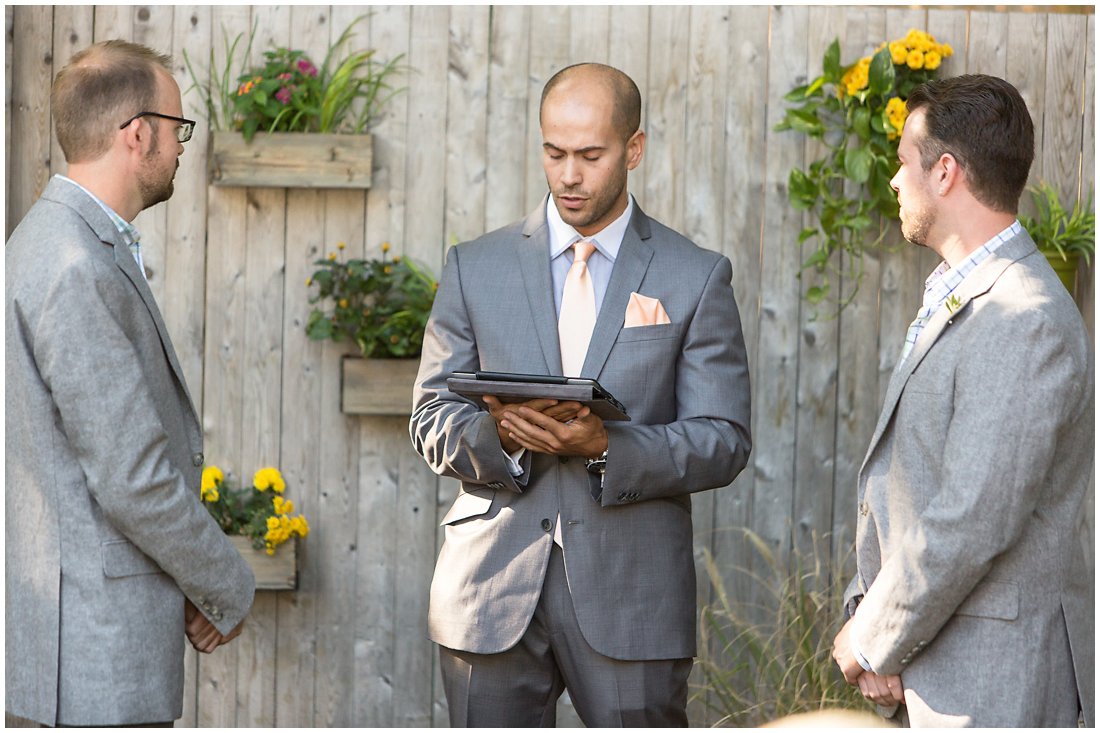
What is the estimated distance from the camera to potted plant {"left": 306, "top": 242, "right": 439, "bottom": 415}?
271 centimetres

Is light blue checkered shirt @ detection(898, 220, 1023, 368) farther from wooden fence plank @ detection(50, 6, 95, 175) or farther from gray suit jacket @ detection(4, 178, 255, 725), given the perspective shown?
wooden fence plank @ detection(50, 6, 95, 175)

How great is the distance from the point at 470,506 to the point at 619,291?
525mm

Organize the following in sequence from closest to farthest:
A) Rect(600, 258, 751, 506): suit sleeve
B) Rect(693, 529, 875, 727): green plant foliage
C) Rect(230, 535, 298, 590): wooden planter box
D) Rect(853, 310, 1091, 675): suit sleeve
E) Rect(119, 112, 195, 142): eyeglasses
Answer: Rect(853, 310, 1091, 675): suit sleeve → Rect(119, 112, 195, 142): eyeglasses → Rect(600, 258, 751, 506): suit sleeve → Rect(693, 529, 875, 727): green plant foliage → Rect(230, 535, 298, 590): wooden planter box

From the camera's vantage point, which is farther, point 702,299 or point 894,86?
point 894,86

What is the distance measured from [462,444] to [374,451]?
112 cm

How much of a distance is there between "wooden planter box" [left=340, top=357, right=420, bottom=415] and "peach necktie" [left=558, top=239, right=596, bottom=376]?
0.89 m

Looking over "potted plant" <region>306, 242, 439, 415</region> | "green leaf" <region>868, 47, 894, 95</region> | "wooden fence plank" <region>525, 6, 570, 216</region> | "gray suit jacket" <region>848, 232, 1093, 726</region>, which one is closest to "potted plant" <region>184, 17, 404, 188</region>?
"potted plant" <region>306, 242, 439, 415</region>

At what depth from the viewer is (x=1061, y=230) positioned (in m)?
2.81

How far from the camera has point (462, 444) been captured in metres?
1.83

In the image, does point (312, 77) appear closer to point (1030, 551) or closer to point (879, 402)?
point (879, 402)

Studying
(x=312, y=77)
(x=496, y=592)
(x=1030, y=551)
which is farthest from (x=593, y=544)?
(x=312, y=77)

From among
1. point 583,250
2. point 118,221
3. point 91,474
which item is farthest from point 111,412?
point 583,250

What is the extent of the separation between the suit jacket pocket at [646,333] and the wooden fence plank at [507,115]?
1.04m

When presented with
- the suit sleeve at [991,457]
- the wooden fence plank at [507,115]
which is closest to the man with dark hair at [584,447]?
the suit sleeve at [991,457]
